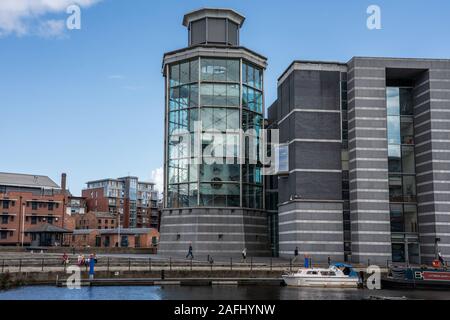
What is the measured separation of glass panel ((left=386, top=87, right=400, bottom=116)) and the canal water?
2833 cm

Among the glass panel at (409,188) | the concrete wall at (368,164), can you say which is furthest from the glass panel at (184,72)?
the glass panel at (409,188)

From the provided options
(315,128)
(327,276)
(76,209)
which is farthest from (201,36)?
(76,209)

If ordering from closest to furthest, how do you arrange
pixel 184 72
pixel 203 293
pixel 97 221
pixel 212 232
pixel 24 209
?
pixel 203 293
pixel 212 232
pixel 184 72
pixel 24 209
pixel 97 221

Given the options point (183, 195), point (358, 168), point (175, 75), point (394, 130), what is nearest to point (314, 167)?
point (358, 168)

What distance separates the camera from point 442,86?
66.1 metres

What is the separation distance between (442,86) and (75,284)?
48108 mm

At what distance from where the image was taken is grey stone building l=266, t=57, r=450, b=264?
211 ft

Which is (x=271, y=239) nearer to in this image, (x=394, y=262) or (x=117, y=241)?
(x=394, y=262)

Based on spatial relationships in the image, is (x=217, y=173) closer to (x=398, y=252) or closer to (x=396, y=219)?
(x=396, y=219)

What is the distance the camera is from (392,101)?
6888 cm

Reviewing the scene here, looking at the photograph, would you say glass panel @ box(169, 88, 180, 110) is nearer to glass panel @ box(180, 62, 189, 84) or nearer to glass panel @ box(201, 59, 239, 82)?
glass panel @ box(180, 62, 189, 84)

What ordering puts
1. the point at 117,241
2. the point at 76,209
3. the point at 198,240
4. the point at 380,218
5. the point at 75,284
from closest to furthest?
the point at 75,284 → the point at 380,218 → the point at 198,240 → the point at 117,241 → the point at 76,209

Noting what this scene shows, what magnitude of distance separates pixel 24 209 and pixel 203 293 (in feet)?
299

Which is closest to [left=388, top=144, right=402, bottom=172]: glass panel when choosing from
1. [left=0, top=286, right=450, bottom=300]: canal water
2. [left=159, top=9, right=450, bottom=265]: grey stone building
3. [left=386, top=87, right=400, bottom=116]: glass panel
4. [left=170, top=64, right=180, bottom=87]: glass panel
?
[left=159, top=9, right=450, bottom=265]: grey stone building
